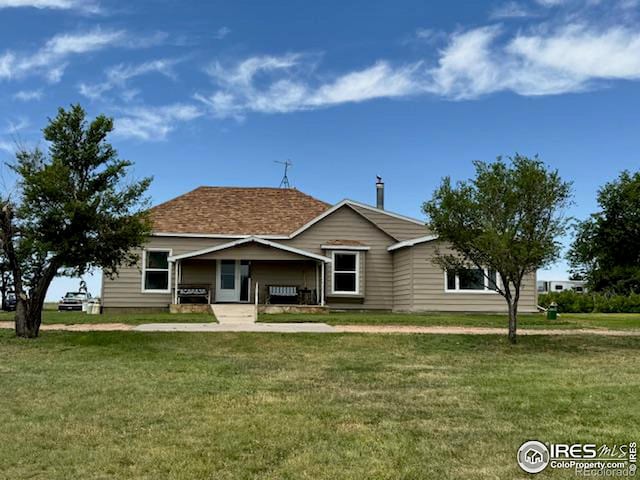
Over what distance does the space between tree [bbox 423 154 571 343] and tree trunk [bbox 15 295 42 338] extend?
352 inches

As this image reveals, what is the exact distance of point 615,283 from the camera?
1745 cm

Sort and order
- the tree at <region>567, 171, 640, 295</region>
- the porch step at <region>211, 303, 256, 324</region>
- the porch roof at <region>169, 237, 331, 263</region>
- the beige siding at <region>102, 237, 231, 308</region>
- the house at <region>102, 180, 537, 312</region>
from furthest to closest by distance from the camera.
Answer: the beige siding at <region>102, 237, 231, 308</region> → the house at <region>102, 180, 537, 312</region> → the porch roof at <region>169, 237, 331, 263</region> → the porch step at <region>211, 303, 256, 324</region> → the tree at <region>567, 171, 640, 295</region>

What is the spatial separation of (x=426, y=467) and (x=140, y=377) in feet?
17.3

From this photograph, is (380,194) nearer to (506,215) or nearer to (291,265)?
(291,265)

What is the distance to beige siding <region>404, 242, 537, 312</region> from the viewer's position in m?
23.5

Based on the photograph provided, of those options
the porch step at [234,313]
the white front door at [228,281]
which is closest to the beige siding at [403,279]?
the porch step at [234,313]

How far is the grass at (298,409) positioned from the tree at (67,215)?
2238mm

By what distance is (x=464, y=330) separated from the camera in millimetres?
16719

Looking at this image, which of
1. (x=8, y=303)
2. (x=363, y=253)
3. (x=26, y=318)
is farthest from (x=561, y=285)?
(x=26, y=318)

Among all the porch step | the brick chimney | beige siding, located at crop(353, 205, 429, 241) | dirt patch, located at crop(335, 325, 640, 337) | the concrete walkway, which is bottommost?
dirt patch, located at crop(335, 325, 640, 337)

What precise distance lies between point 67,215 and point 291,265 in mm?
12803

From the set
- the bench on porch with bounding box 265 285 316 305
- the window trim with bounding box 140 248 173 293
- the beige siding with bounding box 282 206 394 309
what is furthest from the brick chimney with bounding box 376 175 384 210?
the window trim with bounding box 140 248 173 293

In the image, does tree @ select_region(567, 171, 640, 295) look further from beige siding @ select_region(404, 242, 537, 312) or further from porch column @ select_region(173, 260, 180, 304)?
porch column @ select_region(173, 260, 180, 304)

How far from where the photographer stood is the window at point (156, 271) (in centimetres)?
2453
